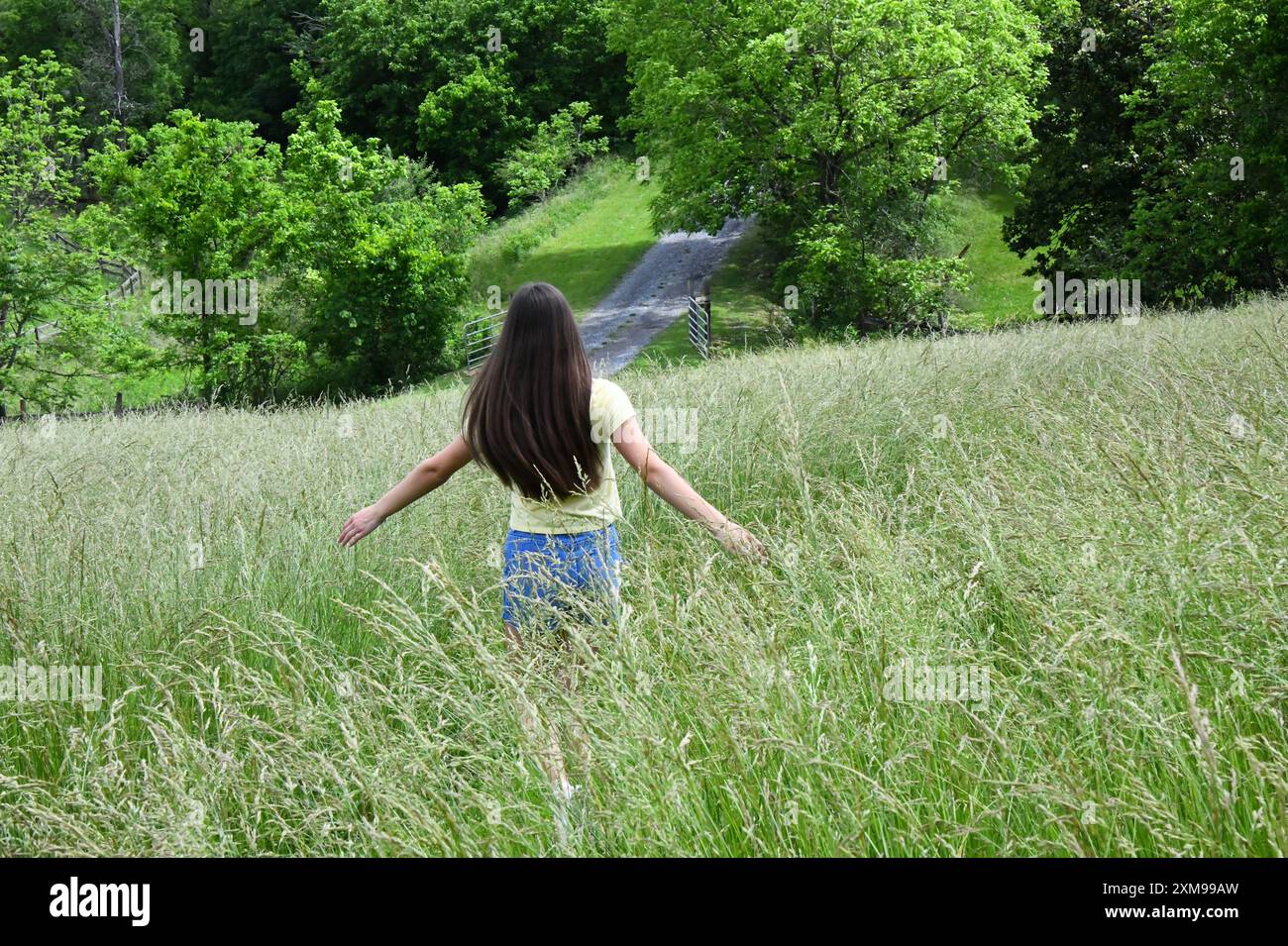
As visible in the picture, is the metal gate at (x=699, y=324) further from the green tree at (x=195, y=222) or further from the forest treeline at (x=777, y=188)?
the green tree at (x=195, y=222)

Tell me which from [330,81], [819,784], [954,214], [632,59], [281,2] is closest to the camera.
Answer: [819,784]

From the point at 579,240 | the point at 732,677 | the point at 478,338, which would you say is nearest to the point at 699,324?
the point at 478,338

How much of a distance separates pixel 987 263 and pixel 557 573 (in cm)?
3426

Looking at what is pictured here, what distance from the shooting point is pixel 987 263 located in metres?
35.2

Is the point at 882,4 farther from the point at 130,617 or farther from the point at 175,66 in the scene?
the point at 175,66

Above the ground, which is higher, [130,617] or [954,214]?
[954,214]

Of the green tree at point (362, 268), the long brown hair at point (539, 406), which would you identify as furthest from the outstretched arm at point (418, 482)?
the green tree at point (362, 268)

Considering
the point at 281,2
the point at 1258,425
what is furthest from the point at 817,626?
the point at 281,2

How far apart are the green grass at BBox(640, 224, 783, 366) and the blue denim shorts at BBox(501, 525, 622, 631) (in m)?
20.6

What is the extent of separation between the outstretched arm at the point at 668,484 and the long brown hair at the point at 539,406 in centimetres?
12

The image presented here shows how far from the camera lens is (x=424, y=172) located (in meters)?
38.6

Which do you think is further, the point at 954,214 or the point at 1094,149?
the point at 954,214

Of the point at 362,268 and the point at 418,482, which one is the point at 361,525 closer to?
the point at 418,482
